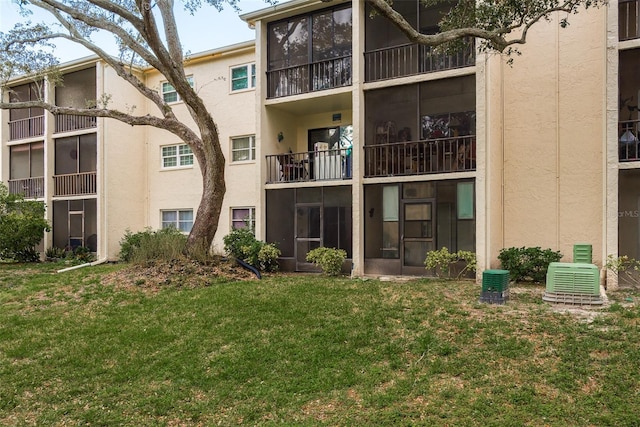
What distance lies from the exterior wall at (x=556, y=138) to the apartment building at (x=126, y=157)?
9307 mm

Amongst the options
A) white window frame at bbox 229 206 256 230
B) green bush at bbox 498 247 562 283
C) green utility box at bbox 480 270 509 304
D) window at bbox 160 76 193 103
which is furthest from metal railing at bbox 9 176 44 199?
green utility box at bbox 480 270 509 304

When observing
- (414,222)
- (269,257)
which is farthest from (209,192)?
(414,222)

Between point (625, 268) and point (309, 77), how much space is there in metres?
10.6

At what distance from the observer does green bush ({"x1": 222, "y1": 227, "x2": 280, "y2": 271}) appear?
594 inches

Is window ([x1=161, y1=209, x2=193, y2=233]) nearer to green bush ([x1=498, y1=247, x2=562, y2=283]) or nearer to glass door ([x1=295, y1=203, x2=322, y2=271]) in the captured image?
glass door ([x1=295, y1=203, x2=322, y2=271])

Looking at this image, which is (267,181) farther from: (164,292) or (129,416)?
(129,416)

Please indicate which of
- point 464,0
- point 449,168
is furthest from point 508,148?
point 464,0

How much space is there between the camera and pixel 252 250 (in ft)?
49.9

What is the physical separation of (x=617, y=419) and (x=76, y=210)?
21.4m

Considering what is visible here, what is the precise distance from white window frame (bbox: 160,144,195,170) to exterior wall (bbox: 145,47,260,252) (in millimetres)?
145

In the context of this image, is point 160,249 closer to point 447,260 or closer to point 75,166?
point 447,260

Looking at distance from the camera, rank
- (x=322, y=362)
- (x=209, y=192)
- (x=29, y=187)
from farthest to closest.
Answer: (x=29, y=187) → (x=209, y=192) → (x=322, y=362)

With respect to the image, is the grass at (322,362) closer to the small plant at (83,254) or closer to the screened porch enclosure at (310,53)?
the screened porch enclosure at (310,53)

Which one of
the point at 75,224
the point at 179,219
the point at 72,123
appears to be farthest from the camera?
the point at 72,123
